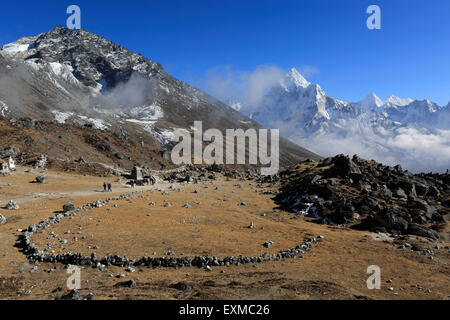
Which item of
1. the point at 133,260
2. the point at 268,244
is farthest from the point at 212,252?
the point at 133,260

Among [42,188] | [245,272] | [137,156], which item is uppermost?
[137,156]

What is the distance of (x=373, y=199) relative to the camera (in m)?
35.7

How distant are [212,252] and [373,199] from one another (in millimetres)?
23555

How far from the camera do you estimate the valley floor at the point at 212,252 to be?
51.7 feet

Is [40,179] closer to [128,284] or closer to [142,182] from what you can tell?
[142,182]

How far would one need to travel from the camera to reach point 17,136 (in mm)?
68625

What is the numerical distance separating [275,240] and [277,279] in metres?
8.51

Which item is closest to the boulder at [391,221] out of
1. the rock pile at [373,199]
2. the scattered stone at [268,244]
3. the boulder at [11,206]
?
the rock pile at [373,199]

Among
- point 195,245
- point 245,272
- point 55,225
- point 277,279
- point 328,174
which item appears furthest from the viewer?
point 328,174

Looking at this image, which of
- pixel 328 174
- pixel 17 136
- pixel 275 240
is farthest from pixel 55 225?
pixel 17 136

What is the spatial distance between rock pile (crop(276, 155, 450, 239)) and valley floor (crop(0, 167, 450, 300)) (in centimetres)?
267

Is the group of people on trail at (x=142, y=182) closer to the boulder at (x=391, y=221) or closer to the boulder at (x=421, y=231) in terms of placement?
the boulder at (x=391, y=221)

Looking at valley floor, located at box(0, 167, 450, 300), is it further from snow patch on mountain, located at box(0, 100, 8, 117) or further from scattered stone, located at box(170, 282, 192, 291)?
snow patch on mountain, located at box(0, 100, 8, 117)
